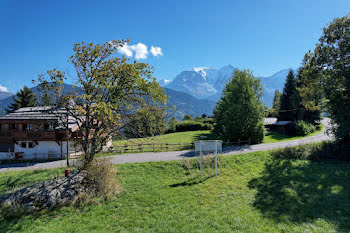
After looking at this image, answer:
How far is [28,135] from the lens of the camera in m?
28.6

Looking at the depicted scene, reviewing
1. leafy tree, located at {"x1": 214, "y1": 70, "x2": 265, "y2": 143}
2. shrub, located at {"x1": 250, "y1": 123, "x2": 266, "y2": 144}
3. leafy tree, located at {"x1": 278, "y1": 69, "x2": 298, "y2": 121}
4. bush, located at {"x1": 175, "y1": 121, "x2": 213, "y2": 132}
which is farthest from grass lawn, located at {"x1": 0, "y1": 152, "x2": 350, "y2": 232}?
bush, located at {"x1": 175, "y1": 121, "x2": 213, "y2": 132}

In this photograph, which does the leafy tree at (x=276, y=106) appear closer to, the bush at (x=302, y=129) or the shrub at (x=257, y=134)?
the bush at (x=302, y=129)

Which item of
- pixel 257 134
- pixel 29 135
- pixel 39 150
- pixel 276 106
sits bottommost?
pixel 39 150

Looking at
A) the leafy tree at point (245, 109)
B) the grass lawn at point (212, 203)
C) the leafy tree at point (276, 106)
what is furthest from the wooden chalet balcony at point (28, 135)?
the leafy tree at point (276, 106)

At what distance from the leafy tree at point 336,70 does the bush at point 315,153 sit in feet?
4.72

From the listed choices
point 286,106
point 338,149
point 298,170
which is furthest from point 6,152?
point 286,106

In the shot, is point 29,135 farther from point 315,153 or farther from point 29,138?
point 315,153

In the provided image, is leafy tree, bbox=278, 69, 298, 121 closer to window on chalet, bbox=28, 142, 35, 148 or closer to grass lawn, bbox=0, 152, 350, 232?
grass lawn, bbox=0, 152, 350, 232

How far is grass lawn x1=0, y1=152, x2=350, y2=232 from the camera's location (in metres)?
8.80

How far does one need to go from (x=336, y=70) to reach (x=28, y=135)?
4003 centimetres

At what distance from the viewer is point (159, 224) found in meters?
8.97

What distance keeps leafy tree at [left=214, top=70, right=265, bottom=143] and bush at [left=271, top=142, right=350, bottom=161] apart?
9772 millimetres

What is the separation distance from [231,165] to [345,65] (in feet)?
50.8

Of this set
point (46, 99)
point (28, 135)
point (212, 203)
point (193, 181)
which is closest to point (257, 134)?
point (193, 181)
